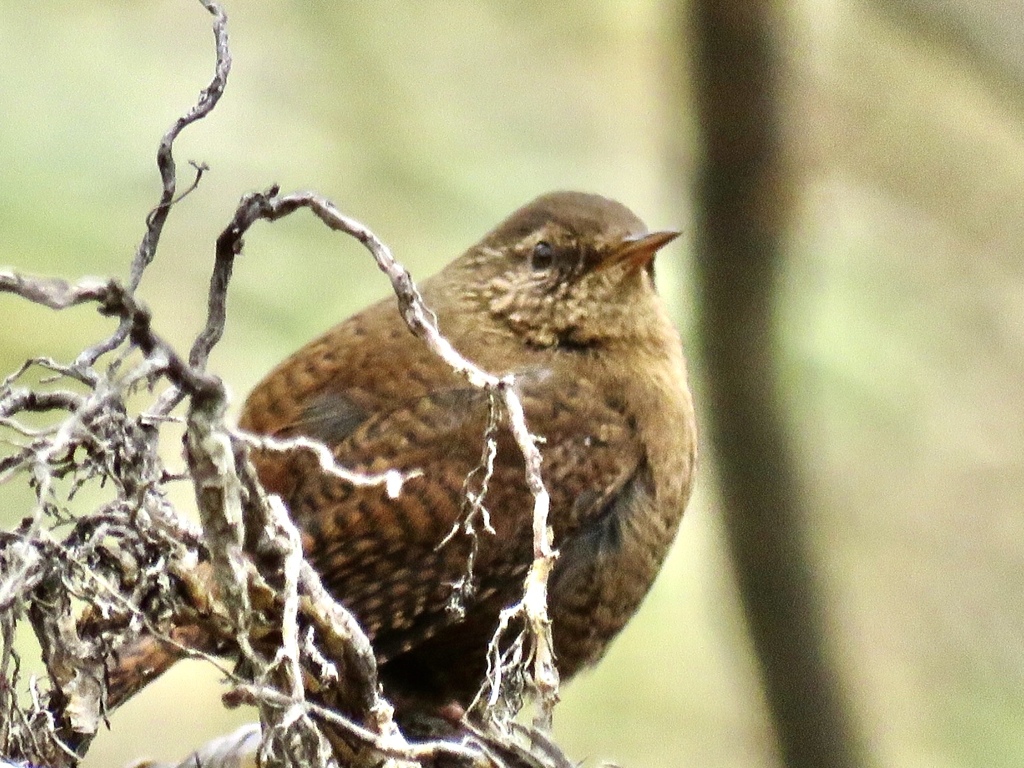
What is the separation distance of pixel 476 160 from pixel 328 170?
494 millimetres

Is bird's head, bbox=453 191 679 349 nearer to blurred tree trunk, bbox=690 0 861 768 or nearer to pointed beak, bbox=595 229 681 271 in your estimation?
pointed beak, bbox=595 229 681 271

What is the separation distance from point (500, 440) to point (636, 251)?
0.57 m

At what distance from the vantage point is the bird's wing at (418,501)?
7.81ft

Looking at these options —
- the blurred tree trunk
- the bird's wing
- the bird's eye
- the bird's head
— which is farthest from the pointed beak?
the bird's wing

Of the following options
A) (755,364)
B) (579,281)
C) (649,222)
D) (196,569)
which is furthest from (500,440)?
(649,222)

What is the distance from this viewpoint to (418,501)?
2438 millimetres

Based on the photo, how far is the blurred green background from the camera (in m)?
3.95

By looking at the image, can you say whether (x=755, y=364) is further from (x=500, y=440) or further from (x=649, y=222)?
(x=649, y=222)

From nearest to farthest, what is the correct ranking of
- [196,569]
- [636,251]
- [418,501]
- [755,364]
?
[196,569], [418,501], [636,251], [755,364]

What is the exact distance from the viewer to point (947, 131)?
15.6ft

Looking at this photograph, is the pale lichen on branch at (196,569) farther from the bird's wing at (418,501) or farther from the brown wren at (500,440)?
the bird's wing at (418,501)

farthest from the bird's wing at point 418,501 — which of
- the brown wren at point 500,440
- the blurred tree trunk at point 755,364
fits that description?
the blurred tree trunk at point 755,364

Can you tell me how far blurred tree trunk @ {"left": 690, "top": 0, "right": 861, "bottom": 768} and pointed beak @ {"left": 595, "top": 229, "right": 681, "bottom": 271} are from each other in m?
0.29

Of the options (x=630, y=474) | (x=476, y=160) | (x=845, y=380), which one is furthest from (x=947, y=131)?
(x=630, y=474)
